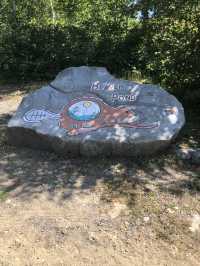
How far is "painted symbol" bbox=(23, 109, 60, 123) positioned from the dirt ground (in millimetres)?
473

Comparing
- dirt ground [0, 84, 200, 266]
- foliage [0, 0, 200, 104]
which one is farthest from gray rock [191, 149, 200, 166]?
foliage [0, 0, 200, 104]

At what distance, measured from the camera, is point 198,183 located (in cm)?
563

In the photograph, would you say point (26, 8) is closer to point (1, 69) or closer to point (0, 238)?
point (1, 69)

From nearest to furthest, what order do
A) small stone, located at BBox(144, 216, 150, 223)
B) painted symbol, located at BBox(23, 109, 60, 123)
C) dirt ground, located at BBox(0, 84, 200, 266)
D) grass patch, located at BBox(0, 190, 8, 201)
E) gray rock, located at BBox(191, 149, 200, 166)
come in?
dirt ground, located at BBox(0, 84, 200, 266) → small stone, located at BBox(144, 216, 150, 223) → grass patch, located at BBox(0, 190, 8, 201) → gray rock, located at BBox(191, 149, 200, 166) → painted symbol, located at BBox(23, 109, 60, 123)

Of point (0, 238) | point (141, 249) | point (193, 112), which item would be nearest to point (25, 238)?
point (0, 238)

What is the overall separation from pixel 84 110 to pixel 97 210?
2.12m

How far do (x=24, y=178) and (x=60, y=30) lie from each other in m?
6.26

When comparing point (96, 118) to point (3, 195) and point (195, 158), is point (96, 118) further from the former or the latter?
point (3, 195)

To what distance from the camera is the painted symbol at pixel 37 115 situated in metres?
6.61

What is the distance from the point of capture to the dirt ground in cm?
440

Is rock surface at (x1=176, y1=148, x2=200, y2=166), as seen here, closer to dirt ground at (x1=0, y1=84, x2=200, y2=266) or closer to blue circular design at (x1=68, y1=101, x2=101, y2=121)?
dirt ground at (x1=0, y1=84, x2=200, y2=266)

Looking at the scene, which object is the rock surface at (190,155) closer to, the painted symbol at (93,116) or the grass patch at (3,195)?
the painted symbol at (93,116)

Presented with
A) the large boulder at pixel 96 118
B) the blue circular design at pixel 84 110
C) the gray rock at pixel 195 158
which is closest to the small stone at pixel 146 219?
the large boulder at pixel 96 118

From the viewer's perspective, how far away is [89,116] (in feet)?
21.9
